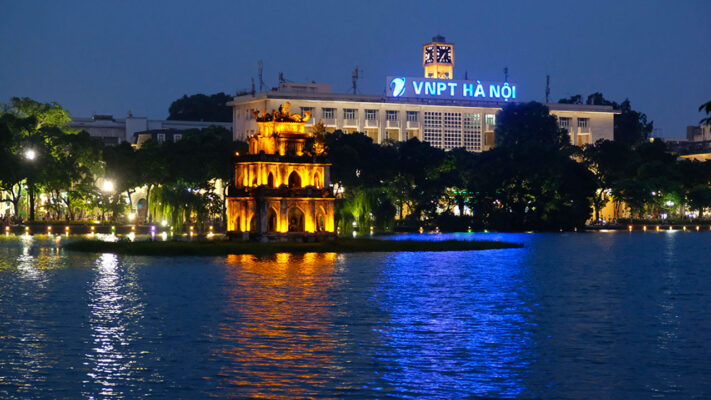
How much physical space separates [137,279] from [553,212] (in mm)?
98158

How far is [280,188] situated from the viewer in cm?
9256

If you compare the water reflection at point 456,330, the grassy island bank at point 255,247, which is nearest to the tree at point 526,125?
the grassy island bank at point 255,247

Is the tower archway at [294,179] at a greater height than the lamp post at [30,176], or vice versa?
the lamp post at [30,176]

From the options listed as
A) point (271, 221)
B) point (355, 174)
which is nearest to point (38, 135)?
point (355, 174)

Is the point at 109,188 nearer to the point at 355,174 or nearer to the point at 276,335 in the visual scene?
the point at 355,174

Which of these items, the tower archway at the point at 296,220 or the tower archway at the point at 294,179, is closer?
the tower archway at the point at 294,179

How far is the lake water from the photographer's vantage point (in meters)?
28.5

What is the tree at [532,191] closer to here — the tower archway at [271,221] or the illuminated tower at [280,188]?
the illuminated tower at [280,188]

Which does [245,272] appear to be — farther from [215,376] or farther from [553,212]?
[553,212]

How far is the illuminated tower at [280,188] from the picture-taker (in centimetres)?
9275

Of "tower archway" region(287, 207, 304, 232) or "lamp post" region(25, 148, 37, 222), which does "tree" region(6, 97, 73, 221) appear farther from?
"tower archway" region(287, 207, 304, 232)

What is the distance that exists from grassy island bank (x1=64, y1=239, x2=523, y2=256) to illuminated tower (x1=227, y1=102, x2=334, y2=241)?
10.4 feet

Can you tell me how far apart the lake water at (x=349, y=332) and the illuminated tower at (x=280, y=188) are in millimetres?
20473

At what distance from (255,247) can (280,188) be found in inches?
337
